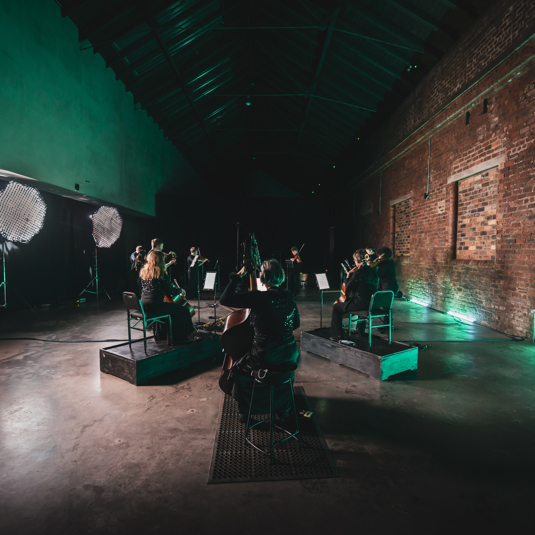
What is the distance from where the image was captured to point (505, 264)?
5.11 m

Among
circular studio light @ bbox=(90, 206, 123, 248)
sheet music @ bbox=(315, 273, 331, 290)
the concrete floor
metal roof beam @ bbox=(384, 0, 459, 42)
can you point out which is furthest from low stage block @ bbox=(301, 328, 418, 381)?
circular studio light @ bbox=(90, 206, 123, 248)

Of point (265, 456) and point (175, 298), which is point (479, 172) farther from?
point (265, 456)

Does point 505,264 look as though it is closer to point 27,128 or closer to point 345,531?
point 345,531

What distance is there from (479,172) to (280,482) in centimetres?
614

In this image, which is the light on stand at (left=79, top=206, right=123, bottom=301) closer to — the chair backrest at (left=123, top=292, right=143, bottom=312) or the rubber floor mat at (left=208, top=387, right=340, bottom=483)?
the chair backrest at (left=123, top=292, right=143, bottom=312)

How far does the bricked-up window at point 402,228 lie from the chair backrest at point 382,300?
5302mm

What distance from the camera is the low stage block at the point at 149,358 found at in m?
3.35

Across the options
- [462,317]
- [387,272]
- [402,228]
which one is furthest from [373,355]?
[402,228]

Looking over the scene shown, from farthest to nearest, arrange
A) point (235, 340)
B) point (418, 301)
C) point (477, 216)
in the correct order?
point (418, 301), point (477, 216), point (235, 340)

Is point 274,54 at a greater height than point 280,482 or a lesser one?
greater

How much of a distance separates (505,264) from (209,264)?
1033 centimetres

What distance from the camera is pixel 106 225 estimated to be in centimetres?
980

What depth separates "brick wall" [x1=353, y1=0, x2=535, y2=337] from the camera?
4.72 meters

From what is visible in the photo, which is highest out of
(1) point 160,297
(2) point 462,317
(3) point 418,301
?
(1) point 160,297
